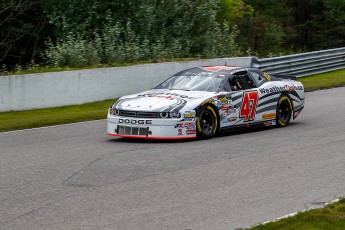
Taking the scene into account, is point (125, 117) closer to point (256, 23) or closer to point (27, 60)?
point (27, 60)

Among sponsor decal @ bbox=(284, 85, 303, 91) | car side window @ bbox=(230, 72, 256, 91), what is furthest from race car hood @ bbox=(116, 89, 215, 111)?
sponsor decal @ bbox=(284, 85, 303, 91)

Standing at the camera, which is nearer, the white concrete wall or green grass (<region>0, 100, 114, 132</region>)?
green grass (<region>0, 100, 114, 132</region>)

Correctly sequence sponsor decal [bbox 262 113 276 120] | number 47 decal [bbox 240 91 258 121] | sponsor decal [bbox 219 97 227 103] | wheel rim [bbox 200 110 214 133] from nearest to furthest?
wheel rim [bbox 200 110 214 133] < sponsor decal [bbox 219 97 227 103] < number 47 decal [bbox 240 91 258 121] < sponsor decal [bbox 262 113 276 120]

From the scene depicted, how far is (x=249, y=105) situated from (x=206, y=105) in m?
1.34

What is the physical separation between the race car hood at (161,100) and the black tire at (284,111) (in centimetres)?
215

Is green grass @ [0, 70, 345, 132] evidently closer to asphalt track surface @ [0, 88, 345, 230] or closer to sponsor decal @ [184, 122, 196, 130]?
asphalt track surface @ [0, 88, 345, 230]

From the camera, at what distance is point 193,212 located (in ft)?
25.8

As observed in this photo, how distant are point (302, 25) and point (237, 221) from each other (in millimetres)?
47276

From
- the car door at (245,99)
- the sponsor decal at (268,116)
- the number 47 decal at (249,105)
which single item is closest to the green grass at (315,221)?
the car door at (245,99)

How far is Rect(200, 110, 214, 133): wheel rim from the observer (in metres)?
13.5

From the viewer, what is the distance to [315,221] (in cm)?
719

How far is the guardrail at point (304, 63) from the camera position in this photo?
25.2m

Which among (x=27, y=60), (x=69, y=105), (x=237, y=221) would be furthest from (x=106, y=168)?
(x=27, y=60)

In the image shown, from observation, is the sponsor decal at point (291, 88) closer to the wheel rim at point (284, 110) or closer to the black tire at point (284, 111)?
the black tire at point (284, 111)
